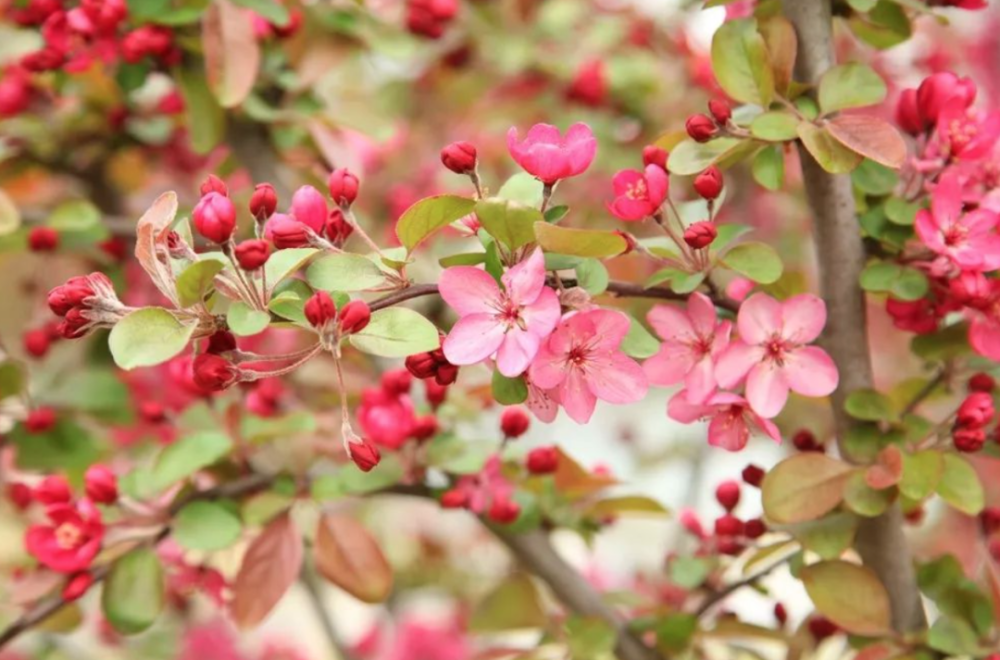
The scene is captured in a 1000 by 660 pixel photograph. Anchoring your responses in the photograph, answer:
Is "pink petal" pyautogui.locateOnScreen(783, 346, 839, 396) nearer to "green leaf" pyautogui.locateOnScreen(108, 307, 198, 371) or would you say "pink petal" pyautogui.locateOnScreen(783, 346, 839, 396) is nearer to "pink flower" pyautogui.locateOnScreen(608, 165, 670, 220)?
"pink flower" pyautogui.locateOnScreen(608, 165, 670, 220)

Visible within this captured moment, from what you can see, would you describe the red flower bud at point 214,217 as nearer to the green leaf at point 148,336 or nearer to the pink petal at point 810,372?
the green leaf at point 148,336

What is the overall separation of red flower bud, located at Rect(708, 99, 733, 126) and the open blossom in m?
0.49

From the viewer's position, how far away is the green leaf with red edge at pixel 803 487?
68 centimetres

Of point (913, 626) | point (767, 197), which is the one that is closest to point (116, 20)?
point (913, 626)

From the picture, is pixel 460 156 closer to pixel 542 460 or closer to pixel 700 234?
pixel 700 234

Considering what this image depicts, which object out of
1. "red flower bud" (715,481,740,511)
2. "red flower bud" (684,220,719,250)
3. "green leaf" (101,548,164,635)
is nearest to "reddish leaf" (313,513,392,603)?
"green leaf" (101,548,164,635)

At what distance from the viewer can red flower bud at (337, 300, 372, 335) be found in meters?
0.53

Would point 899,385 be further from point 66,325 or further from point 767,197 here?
point 767,197

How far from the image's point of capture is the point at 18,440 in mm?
1007

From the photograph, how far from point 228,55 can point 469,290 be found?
0.42 metres

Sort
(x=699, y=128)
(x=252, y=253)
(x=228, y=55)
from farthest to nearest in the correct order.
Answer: (x=228, y=55) → (x=699, y=128) → (x=252, y=253)

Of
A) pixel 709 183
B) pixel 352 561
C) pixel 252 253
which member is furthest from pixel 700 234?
pixel 352 561

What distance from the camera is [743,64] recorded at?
2.22 ft

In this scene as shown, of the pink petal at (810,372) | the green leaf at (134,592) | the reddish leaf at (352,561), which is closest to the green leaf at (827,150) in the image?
the pink petal at (810,372)
